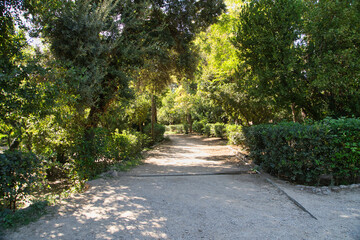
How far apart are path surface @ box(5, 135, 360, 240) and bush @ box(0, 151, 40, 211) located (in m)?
0.60

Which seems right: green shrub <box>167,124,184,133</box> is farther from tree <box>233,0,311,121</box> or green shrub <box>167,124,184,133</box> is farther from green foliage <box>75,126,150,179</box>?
tree <box>233,0,311,121</box>

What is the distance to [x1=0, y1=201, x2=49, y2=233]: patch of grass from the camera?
10.8 feet

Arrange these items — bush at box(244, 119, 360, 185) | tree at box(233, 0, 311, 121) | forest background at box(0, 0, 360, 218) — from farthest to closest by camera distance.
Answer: tree at box(233, 0, 311, 121), bush at box(244, 119, 360, 185), forest background at box(0, 0, 360, 218)

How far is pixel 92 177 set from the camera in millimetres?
6477

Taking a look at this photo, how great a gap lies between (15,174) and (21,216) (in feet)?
2.35

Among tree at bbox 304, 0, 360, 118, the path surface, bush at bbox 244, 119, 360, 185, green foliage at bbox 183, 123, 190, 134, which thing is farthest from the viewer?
green foliage at bbox 183, 123, 190, 134

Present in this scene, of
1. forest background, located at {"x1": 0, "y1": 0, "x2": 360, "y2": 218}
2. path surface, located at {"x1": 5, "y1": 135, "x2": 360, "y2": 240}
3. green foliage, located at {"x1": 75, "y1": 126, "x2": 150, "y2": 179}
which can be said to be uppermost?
forest background, located at {"x1": 0, "y1": 0, "x2": 360, "y2": 218}

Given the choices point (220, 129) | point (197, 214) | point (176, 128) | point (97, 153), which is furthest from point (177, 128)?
point (197, 214)

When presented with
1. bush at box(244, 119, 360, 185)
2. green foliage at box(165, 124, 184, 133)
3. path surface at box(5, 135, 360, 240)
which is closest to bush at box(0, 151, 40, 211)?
path surface at box(5, 135, 360, 240)

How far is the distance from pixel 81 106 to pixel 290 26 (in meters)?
7.68

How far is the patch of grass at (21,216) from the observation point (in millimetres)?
3301

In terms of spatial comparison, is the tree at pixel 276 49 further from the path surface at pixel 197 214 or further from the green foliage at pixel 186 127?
the green foliage at pixel 186 127

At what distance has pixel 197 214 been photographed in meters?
3.90

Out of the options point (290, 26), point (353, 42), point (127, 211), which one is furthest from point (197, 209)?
point (353, 42)
